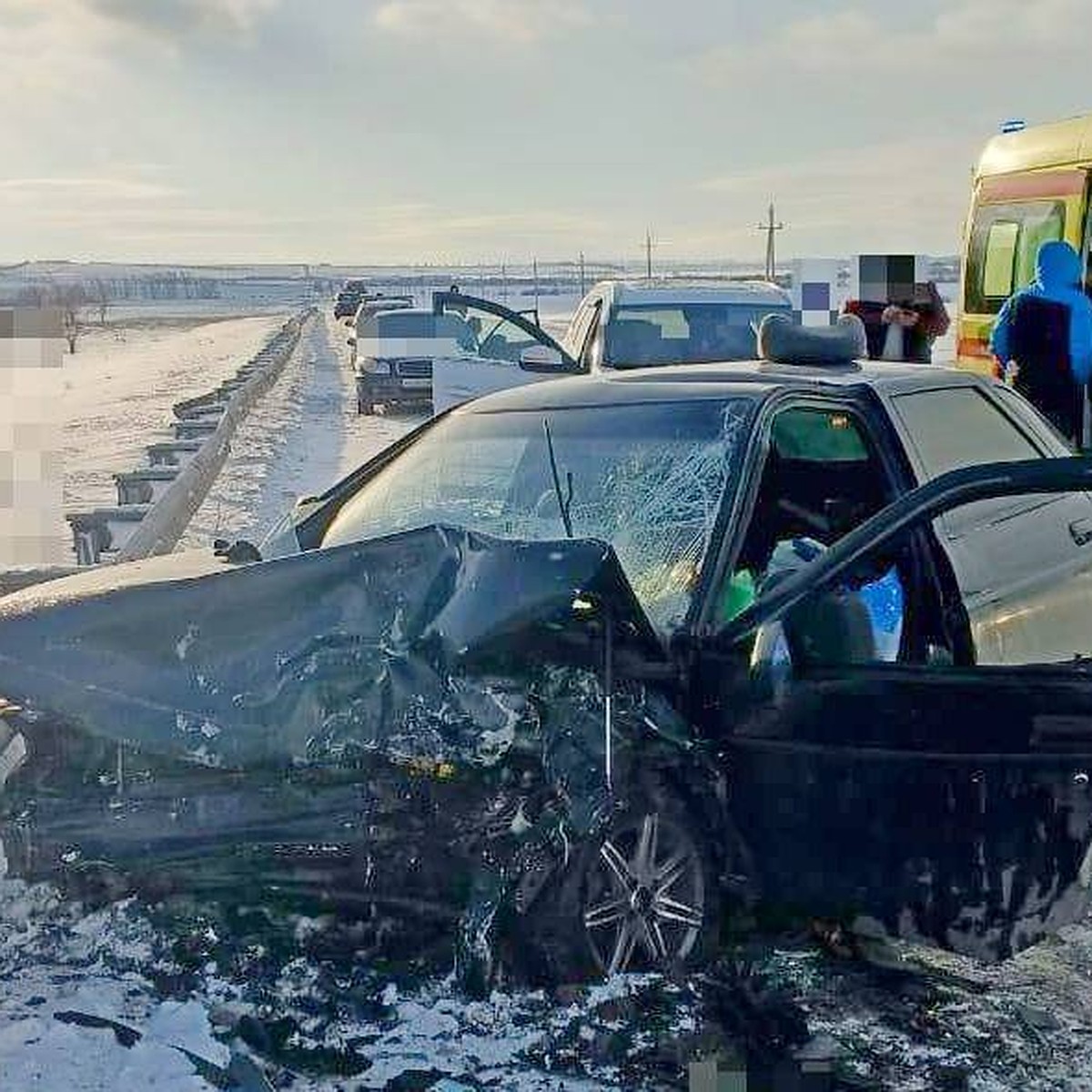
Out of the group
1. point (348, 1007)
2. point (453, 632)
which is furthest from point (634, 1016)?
point (453, 632)

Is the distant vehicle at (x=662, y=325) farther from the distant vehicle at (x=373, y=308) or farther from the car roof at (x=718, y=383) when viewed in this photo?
the distant vehicle at (x=373, y=308)

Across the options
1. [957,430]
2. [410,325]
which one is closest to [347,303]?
[410,325]

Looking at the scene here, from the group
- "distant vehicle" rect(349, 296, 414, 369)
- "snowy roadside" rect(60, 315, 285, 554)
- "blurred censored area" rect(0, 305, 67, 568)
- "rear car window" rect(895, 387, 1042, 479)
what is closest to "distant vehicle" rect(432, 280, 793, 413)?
"blurred censored area" rect(0, 305, 67, 568)

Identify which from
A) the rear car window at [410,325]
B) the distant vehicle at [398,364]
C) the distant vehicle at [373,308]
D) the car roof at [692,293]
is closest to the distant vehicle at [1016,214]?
the car roof at [692,293]

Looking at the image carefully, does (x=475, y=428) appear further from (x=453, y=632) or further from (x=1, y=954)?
(x=1, y=954)

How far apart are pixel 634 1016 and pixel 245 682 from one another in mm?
1228

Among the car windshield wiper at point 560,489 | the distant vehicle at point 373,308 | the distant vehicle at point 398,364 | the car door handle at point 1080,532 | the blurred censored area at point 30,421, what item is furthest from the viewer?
the distant vehicle at point 373,308

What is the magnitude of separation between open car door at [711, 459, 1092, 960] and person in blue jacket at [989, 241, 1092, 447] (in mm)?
5084

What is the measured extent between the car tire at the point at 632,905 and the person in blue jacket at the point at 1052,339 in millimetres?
5348

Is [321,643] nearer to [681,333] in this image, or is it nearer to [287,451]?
[681,333]

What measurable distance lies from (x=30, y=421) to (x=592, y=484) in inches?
127

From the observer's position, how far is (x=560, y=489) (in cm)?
424

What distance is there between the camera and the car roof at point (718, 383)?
429 centimetres

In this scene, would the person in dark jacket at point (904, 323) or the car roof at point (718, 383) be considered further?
the person in dark jacket at point (904, 323)
